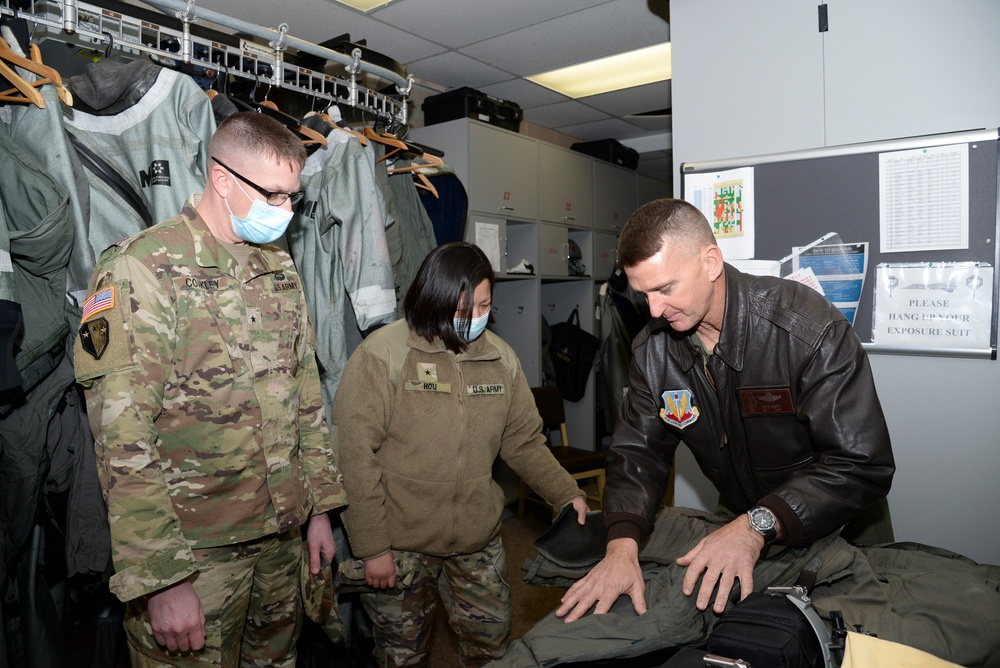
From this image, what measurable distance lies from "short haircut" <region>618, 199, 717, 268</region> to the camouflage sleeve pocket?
3.66 feet

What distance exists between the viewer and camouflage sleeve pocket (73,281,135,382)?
4.72 feet

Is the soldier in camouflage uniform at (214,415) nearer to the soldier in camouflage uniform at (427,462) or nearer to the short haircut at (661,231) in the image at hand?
the soldier in camouflage uniform at (427,462)

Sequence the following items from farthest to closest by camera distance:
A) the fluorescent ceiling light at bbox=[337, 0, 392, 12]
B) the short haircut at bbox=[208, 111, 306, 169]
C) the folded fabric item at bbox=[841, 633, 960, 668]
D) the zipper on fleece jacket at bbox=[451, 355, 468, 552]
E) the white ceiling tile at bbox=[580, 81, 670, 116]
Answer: the white ceiling tile at bbox=[580, 81, 670, 116] < the fluorescent ceiling light at bbox=[337, 0, 392, 12] < the zipper on fleece jacket at bbox=[451, 355, 468, 552] < the short haircut at bbox=[208, 111, 306, 169] < the folded fabric item at bbox=[841, 633, 960, 668]

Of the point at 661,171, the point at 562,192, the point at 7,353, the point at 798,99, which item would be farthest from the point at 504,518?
the point at 661,171

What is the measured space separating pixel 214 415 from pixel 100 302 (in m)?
0.35

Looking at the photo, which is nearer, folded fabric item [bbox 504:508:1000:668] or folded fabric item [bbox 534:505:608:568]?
folded fabric item [bbox 504:508:1000:668]

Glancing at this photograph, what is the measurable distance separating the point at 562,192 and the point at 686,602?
13.7 feet

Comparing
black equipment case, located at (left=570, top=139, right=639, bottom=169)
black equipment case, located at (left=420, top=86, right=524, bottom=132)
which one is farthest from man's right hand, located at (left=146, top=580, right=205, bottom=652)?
black equipment case, located at (left=570, top=139, right=639, bottom=169)

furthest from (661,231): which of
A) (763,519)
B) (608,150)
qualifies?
(608,150)

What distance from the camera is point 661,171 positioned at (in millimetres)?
7250

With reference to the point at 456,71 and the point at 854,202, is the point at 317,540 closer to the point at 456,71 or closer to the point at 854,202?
the point at 854,202

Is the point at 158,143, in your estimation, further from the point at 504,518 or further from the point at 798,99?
the point at 504,518

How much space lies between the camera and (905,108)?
2.16 meters

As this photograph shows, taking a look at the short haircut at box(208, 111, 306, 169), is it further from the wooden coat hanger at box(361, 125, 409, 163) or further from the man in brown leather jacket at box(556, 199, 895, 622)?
the wooden coat hanger at box(361, 125, 409, 163)
